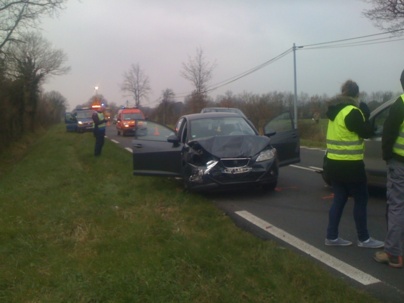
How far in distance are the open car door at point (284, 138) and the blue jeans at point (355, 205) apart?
4.09 metres

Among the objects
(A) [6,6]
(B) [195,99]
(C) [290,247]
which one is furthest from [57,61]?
(C) [290,247]

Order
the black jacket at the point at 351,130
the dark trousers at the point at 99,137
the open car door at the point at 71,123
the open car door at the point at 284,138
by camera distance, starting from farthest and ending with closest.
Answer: the open car door at the point at 71,123
the dark trousers at the point at 99,137
the open car door at the point at 284,138
the black jacket at the point at 351,130

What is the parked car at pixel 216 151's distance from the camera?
838 centimetres

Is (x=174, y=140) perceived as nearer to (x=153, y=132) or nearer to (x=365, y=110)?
(x=153, y=132)

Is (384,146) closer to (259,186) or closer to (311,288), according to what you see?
(311,288)

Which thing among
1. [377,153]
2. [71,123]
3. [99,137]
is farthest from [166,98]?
[377,153]

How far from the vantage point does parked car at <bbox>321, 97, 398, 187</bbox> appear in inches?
297

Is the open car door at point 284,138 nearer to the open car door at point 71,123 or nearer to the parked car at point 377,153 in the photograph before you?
the parked car at point 377,153

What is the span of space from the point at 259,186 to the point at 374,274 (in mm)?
4378

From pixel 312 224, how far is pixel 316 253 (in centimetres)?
136

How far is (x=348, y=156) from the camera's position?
529cm

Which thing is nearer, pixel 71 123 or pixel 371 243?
pixel 371 243

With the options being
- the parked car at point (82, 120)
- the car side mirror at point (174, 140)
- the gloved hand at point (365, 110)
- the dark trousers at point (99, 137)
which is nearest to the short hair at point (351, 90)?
the gloved hand at point (365, 110)

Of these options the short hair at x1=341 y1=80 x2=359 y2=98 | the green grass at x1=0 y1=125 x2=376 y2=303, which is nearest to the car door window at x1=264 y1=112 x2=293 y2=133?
the green grass at x1=0 y1=125 x2=376 y2=303
